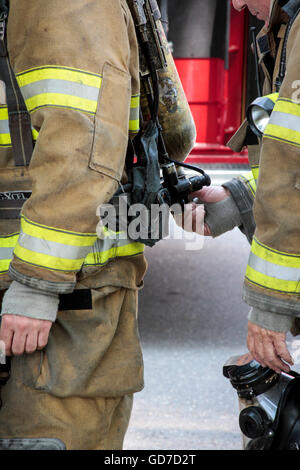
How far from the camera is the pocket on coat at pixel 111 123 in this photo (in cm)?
143

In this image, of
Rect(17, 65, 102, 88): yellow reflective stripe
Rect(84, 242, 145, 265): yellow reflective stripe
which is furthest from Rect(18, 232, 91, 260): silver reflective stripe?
Rect(17, 65, 102, 88): yellow reflective stripe

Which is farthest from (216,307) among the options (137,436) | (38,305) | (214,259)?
(38,305)

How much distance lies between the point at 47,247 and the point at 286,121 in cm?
61

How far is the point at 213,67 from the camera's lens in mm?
4051

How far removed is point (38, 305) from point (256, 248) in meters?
0.53

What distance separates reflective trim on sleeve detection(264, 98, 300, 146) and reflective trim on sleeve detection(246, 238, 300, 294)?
0.83 ft

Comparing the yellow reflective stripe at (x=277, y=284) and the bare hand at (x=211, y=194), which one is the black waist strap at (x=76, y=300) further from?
the bare hand at (x=211, y=194)

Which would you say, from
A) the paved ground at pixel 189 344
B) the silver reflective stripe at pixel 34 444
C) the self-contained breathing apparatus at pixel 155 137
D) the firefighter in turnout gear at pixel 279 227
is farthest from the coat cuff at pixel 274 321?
the paved ground at pixel 189 344

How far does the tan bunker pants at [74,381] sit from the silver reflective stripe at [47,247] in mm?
171

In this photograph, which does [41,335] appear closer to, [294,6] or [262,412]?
[262,412]

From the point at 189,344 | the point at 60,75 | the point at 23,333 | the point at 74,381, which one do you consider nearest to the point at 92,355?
the point at 74,381

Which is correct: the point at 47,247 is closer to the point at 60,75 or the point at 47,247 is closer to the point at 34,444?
the point at 60,75

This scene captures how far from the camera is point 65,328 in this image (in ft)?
5.14

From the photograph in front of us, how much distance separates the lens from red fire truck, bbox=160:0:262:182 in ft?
13.0
